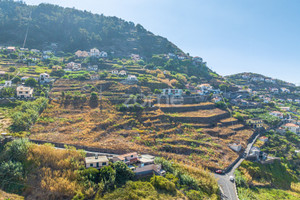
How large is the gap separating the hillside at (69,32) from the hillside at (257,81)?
4005 cm

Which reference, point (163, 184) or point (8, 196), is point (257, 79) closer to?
point (163, 184)

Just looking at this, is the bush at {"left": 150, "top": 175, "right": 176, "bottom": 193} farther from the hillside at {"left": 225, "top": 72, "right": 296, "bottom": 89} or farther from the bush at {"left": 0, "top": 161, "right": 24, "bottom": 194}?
the hillside at {"left": 225, "top": 72, "right": 296, "bottom": 89}

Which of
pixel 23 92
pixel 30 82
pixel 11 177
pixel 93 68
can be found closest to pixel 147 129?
pixel 11 177

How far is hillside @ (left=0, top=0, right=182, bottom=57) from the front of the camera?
295ft

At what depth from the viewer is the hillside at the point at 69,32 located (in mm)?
90062

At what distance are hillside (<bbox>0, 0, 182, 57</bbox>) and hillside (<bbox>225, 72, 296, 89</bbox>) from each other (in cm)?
4005

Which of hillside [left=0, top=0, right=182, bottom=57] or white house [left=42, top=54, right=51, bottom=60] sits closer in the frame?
white house [left=42, top=54, right=51, bottom=60]

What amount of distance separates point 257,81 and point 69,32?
383ft

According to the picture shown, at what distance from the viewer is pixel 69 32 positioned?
10688cm

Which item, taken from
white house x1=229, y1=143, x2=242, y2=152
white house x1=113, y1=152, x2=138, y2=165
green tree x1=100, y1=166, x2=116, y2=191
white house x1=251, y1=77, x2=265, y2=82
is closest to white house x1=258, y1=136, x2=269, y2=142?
white house x1=229, y1=143, x2=242, y2=152

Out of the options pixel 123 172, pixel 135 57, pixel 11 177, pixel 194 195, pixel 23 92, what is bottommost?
pixel 194 195

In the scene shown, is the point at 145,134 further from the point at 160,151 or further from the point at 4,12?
the point at 4,12

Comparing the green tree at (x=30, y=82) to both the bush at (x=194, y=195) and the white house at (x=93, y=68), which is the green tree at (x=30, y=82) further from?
the bush at (x=194, y=195)

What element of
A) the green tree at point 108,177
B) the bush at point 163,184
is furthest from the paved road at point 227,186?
the green tree at point 108,177
